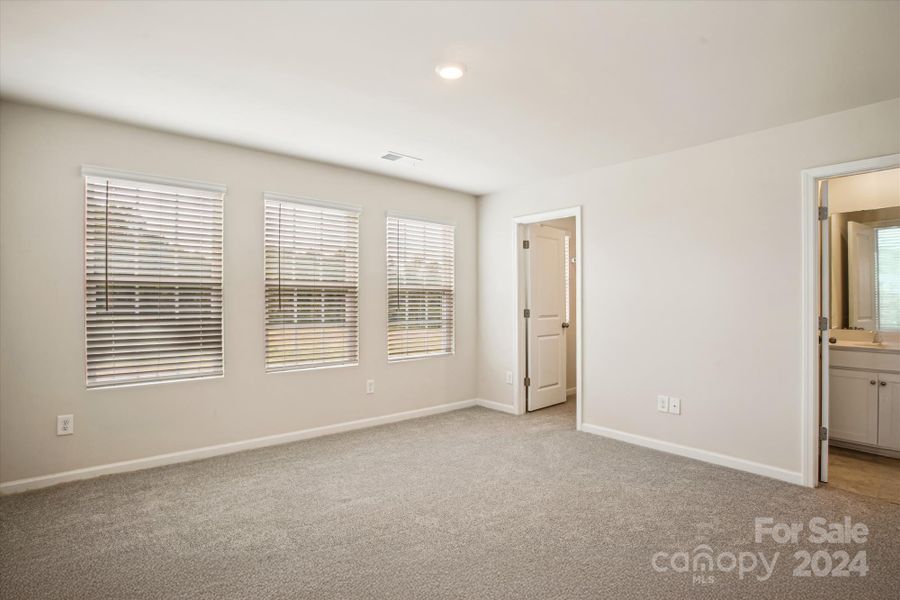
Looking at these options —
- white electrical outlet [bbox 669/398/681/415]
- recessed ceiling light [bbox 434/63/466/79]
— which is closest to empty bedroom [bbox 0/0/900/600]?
recessed ceiling light [bbox 434/63/466/79]

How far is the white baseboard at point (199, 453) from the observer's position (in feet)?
10.0

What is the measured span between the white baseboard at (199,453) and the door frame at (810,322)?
124 inches

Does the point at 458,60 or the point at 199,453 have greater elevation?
the point at 458,60

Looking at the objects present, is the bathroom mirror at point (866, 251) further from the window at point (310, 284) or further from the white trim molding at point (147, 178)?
the white trim molding at point (147, 178)

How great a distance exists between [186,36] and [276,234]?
1936 mm

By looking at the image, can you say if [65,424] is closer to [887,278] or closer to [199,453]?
[199,453]

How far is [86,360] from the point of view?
3.21m

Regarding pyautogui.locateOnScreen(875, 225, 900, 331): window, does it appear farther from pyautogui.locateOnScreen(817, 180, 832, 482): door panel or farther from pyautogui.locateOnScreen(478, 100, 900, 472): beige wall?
pyautogui.locateOnScreen(478, 100, 900, 472): beige wall

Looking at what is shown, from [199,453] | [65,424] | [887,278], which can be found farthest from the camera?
[887,278]

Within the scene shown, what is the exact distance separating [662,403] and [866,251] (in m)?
2.26

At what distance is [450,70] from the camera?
8.29ft

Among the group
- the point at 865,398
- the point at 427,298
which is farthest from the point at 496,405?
the point at 865,398

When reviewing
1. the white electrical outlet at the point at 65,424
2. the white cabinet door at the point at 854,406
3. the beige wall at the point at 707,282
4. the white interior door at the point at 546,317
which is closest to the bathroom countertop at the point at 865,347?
the white cabinet door at the point at 854,406

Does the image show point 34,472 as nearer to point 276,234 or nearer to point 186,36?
point 276,234
